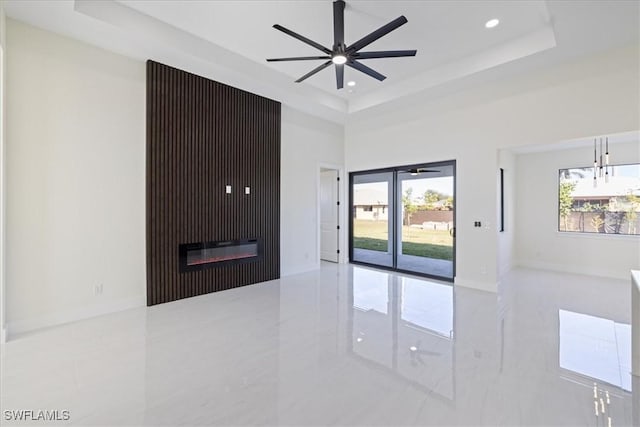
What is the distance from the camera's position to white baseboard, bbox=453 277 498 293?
4.91 meters

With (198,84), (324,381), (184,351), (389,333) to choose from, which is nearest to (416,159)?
(389,333)

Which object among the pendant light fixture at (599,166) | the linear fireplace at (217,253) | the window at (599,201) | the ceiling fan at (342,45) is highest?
the ceiling fan at (342,45)

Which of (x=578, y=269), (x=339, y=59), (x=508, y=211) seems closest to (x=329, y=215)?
(x=508, y=211)

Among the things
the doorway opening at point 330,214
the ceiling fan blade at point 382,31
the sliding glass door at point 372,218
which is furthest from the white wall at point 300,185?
the ceiling fan blade at point 382,31

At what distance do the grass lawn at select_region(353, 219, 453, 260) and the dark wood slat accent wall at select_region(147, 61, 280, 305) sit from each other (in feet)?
7.71

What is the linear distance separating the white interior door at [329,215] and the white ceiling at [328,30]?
3.12 metres

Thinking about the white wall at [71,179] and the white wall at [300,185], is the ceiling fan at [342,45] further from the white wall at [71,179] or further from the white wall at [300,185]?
the white wall at [300,185]

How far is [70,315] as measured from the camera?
3547 millimetres

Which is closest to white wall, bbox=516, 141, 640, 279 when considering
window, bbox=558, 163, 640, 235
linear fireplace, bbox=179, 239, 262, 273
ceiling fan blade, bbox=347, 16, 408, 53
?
window, bbox=558, 163, 640, 235

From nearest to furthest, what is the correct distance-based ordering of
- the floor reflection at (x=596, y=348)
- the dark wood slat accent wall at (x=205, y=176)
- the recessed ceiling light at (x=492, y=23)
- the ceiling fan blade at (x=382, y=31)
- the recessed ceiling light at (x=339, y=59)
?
the floor reflection at (x=596, y=348)
the ceiling fan blade at (x=382, y=31)
the recessed ceiling light at (x=339, y=59)
the recessed ceiling light at (x=492, y=23)
the dark wood slat accent wall at (x=205, y=176)

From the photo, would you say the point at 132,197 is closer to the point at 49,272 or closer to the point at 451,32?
the point at 49,272

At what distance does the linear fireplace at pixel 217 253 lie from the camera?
4.48 meters

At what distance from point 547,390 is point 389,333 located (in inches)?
55.5

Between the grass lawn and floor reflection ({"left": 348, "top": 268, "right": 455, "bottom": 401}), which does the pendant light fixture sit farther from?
floor reflection ({"left": 348, "top": 268, "right": 455, "bottom": 401})
